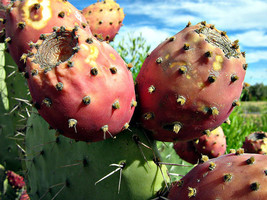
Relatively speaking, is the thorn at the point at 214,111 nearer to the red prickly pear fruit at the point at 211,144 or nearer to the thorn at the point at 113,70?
the thorn at the point at 113,70

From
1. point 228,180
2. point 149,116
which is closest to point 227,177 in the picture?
point 228,180

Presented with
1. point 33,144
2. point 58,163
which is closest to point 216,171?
point 58,163

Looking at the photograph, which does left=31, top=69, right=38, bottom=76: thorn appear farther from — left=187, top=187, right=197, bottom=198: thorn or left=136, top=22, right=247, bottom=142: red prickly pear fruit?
left=187, top=187, right=197, bottom=198: thorn

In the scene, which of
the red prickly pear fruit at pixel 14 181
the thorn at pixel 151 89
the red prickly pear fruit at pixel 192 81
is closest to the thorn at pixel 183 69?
the red prickly pear fruit at pixel 192 81

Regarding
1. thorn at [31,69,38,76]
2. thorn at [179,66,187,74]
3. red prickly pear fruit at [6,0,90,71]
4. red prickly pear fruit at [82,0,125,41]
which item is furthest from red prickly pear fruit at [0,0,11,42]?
thorn at [179,66,187,74]

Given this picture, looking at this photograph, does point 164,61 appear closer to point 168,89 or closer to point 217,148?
point 168,89
